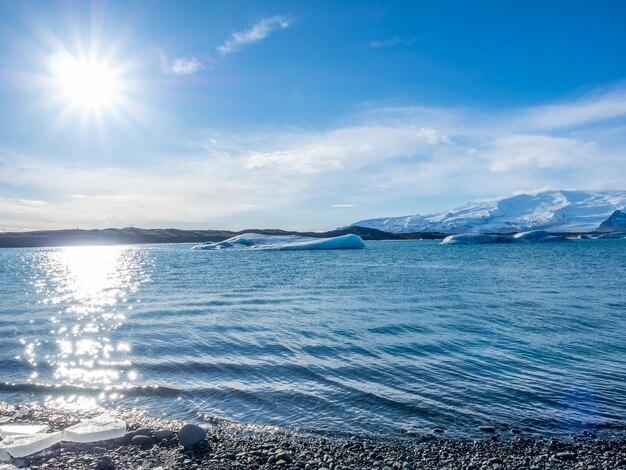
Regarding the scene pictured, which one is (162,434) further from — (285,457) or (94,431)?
(285,457)

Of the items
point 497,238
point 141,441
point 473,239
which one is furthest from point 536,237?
point 141,441

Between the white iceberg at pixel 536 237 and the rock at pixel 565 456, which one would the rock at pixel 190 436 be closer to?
the rock at pixel 565 456

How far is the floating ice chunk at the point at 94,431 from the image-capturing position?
7.56m

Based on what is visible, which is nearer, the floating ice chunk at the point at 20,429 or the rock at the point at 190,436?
the rock at the point at 190,436

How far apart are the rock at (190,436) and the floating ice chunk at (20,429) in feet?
8.55

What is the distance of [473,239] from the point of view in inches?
4953

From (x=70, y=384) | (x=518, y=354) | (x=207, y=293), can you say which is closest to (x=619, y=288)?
(x=518, y=354)

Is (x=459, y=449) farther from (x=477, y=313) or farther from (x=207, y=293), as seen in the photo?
(x=207, y=293)

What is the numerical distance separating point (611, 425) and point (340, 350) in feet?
23.8

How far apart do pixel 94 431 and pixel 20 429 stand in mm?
1358

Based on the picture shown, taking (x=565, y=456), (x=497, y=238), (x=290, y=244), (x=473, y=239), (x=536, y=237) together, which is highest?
(x=290, y=244)

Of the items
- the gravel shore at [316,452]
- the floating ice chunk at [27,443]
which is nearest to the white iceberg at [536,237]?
A: the gravel shore at [316,452]

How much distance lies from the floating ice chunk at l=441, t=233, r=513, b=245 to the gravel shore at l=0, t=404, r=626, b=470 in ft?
393

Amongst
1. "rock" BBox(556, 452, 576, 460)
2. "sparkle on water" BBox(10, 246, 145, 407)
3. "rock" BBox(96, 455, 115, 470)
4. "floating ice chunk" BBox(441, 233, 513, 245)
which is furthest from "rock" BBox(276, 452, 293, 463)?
"floating ice chunk" BBox(441, 233, 513, 245)
